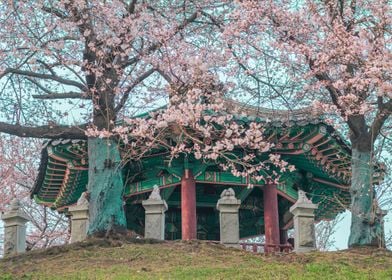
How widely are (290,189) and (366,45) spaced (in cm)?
582

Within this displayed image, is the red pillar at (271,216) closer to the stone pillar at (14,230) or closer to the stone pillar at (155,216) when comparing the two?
the stone pillar at (155,216)

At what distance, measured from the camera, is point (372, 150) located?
10.9m

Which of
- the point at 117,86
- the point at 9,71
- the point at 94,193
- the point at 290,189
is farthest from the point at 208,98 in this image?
the point at 290,189

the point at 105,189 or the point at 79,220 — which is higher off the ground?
the point at 105,189

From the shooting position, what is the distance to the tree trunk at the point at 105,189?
35.4ft

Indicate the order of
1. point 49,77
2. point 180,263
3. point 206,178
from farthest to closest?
point 206,178
point 49,77
point 180,263

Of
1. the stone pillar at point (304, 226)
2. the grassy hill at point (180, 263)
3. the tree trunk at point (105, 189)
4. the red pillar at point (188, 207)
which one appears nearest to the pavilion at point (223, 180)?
the red pillar at point (188, 207)

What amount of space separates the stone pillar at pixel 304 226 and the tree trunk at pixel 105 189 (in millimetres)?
3440

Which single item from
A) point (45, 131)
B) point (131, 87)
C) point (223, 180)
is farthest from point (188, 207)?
point (45, 131)

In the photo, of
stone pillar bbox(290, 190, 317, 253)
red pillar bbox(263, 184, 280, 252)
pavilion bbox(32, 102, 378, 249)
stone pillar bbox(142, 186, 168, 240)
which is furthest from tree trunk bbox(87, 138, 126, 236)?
red pillar bbox(263, 184, 280, 252)

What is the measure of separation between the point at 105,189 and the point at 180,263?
2.40 meters

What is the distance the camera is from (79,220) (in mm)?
12891

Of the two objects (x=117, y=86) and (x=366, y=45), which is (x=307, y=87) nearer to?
(x=366, y=45)

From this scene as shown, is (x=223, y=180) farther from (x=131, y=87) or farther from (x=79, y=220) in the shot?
(x=131, y=87)
